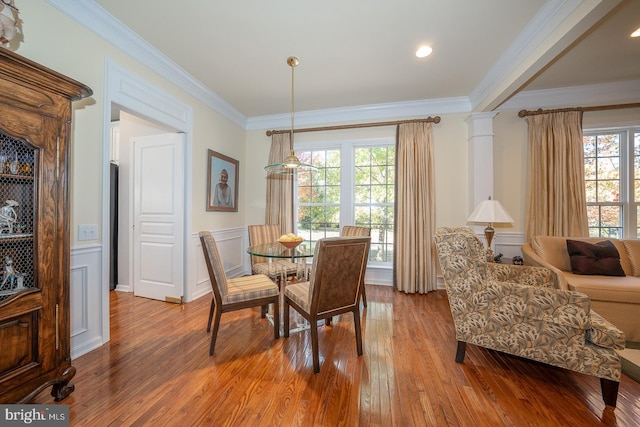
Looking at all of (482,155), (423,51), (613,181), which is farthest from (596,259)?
(423,51)

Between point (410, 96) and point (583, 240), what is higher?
point (410, 96)

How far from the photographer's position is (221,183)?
377cm

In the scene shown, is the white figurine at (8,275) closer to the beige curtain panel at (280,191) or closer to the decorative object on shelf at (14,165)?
the decorative object on shelf at (14,165)

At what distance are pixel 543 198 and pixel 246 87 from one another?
13.9 ft

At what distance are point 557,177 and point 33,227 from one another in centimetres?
509

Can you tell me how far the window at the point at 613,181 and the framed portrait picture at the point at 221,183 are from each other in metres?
5.11

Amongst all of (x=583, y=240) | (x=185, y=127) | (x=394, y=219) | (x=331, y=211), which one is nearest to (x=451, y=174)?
(x=394, y=219)

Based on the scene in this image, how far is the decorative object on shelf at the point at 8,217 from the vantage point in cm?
133

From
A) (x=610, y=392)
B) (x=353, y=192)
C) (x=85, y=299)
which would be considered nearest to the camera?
(x=610, y=392)

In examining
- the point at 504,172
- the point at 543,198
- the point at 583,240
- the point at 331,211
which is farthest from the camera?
the point at 331,211

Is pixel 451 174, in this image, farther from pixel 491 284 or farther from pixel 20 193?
pixel 20 193

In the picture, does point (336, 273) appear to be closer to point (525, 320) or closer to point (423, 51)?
point (525, 320)

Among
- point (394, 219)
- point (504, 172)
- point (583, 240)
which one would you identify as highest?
point (504, 172)

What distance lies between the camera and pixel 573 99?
3287mm
